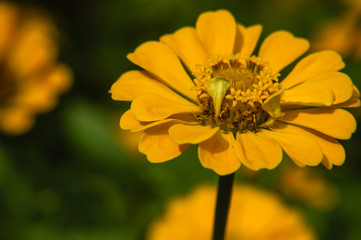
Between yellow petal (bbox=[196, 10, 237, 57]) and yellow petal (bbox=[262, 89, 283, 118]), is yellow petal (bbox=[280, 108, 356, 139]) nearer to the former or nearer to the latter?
yellow petal (bbox=[262, 89, 283, 118])

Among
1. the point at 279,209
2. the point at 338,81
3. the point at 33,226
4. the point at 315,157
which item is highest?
the point at 338,81

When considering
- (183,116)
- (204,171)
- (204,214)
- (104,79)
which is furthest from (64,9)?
(183,116)

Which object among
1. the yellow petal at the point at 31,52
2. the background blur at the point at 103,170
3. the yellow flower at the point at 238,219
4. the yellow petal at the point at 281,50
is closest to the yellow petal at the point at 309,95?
the yellow petal at the point at 281,50

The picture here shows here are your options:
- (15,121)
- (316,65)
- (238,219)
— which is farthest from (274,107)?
(15,121)

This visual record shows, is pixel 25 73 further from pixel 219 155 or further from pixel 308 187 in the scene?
pixel 219 155

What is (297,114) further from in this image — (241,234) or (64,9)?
(64,9)

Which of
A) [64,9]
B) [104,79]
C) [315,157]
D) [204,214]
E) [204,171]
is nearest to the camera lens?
[315,157]

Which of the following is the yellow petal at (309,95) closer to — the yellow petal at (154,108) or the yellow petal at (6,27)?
the yellow petal at (154,108)
